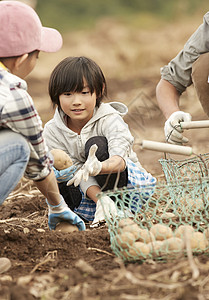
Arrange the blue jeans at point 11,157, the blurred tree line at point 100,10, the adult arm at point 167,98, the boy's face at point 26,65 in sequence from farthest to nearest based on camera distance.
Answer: the blurred tree line at point 100,10 < the adult arm at point 167,98 < the boy's face at point 26,65 < the blue jeans at point 11,157

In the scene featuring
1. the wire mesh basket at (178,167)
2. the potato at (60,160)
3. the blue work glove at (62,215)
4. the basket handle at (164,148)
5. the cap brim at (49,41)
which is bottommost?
the blue work glove at (62,215)

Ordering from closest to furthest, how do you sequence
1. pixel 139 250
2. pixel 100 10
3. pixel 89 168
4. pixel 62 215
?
pixel 139 250 < pixel 89 168 < pixel 62 215 < pixel 100 10

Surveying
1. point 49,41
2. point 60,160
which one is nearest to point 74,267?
point 60,160

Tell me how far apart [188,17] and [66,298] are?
11639 mm

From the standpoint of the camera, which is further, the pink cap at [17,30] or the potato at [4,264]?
the pink cap at [17,30]

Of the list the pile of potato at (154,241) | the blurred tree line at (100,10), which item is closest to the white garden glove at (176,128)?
the pile of potato at (154,241)

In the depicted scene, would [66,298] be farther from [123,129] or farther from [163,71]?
[163,71]

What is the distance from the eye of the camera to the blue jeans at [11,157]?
5.32 ft

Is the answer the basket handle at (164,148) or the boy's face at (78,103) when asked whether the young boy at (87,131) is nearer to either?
the boy's face at (78,103)

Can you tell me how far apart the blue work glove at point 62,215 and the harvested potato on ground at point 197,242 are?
2.03ft

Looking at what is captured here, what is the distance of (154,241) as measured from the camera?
1.55 meters

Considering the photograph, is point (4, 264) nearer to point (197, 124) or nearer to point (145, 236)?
point (145, 236)

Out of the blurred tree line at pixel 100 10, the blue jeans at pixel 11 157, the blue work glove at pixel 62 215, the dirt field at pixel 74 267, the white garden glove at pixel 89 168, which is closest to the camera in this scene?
the dirt field at pixel 74 267

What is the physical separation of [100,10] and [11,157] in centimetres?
1094
